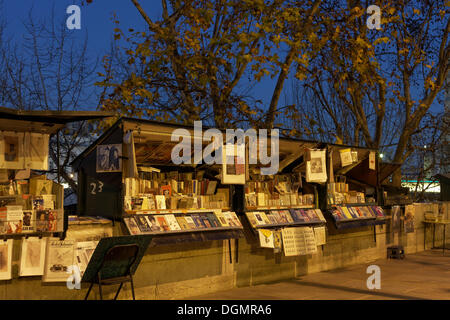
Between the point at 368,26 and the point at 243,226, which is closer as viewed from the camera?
the point at 243,226

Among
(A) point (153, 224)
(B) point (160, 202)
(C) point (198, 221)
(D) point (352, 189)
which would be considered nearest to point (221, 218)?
(C) point (198, 221)

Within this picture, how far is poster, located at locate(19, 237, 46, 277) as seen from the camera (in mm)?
6871

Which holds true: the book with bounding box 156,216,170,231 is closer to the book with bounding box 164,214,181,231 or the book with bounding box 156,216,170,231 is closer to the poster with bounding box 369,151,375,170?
the book with bounding box 164,214,181,231

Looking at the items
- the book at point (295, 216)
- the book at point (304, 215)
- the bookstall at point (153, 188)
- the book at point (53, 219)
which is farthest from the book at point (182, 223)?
the book at point (304, 215)

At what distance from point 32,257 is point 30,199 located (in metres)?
0.72

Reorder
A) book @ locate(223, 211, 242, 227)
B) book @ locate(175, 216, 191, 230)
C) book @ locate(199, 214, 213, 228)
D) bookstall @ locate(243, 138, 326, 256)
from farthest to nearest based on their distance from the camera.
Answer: bookstall @ locate(243, 138, 326, 256) < book @ locate(223, 211, 242, 227) < book @ locate(199, 214, 213, 228) < book @ locate(175, 216, 191, 230)

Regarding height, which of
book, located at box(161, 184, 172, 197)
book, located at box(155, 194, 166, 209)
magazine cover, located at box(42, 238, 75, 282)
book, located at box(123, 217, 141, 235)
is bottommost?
magazine cover, located at box(42, 238, 75, 282)

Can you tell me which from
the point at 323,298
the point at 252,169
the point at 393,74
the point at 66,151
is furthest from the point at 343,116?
the point at 323,298

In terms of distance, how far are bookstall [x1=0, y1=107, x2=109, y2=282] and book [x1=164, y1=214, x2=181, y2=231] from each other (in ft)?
5.40

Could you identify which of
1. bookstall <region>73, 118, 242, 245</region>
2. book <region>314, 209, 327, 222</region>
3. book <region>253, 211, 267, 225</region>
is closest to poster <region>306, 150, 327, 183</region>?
book <region>314, 209, 327, 222</region>
